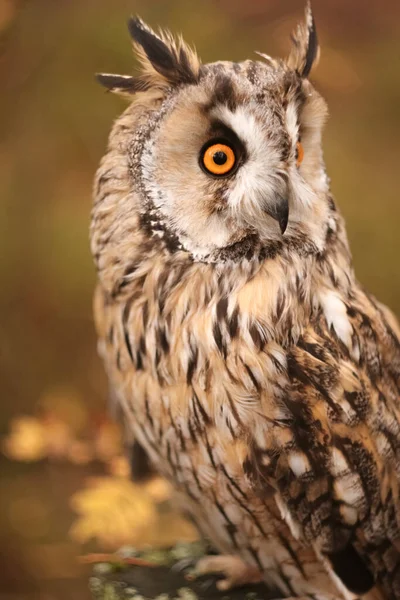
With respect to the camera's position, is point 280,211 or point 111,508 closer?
point 280,211

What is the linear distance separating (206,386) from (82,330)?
1445mm

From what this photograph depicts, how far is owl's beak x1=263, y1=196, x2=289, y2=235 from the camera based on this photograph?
42.7 inches

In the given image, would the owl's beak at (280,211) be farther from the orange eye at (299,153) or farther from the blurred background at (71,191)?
the blurred background at (71,191)

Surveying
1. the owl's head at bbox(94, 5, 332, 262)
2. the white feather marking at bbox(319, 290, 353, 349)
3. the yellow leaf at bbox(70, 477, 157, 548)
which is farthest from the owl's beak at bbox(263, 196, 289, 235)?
the yellow leaf at bbox(70, 477, 157, 548)

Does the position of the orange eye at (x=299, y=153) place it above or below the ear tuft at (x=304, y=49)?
below

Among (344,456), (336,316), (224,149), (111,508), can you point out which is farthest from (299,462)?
(111,508)

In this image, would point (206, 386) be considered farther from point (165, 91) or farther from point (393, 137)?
point (393, 137)

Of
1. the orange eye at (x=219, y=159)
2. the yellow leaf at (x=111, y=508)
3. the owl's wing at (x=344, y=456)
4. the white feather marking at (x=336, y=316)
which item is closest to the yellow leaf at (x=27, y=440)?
the yellow leaf at (x=111, y=508)

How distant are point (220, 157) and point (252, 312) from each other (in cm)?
27

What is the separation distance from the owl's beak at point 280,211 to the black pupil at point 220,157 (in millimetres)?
101

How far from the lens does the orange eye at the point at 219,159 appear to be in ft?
3.64

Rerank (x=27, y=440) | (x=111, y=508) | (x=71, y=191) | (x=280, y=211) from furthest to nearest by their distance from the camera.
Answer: (x=71, y=191), (x=27, y=440), (x=111, y=508), (x=280, y=211)

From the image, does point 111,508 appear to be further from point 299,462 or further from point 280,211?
point 280,211

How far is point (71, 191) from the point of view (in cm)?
251
